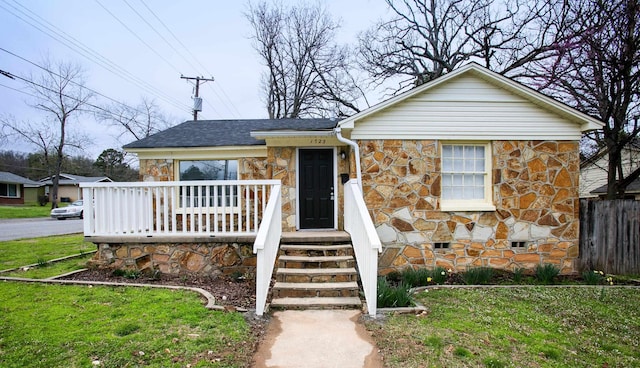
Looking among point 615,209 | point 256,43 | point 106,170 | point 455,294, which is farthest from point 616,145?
point 106,170

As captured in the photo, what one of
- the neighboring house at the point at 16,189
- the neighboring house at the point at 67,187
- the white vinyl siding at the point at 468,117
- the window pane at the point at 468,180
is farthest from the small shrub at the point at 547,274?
the neighboring house at the point at 16,189

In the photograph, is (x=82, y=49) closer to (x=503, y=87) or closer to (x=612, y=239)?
(x=503, y=87)

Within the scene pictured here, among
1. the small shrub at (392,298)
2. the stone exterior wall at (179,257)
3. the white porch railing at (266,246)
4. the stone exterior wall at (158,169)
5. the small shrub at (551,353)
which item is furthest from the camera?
the stone exterior wall at (158,169)

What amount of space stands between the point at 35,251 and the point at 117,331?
25.3 ft

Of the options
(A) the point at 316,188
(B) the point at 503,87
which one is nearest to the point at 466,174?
(B) the point at 503,87

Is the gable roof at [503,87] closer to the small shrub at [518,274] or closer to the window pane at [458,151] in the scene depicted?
the window pane at [458,151]

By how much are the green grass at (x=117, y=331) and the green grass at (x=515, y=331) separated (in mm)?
1761

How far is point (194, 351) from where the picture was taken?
336cm

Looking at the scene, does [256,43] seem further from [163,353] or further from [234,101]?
[163,353]

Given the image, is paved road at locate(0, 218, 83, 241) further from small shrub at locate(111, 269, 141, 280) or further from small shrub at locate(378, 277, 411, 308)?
small shrub at locate(378, 277, 411, 308)

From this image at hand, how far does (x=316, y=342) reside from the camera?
3799 millimetres

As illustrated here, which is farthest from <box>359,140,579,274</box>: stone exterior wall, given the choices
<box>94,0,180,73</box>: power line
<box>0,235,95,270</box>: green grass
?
<box>94,0,180,73</box>: power line

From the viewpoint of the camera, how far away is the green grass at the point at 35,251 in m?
7.69

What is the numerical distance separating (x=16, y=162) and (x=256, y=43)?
41.1 m
